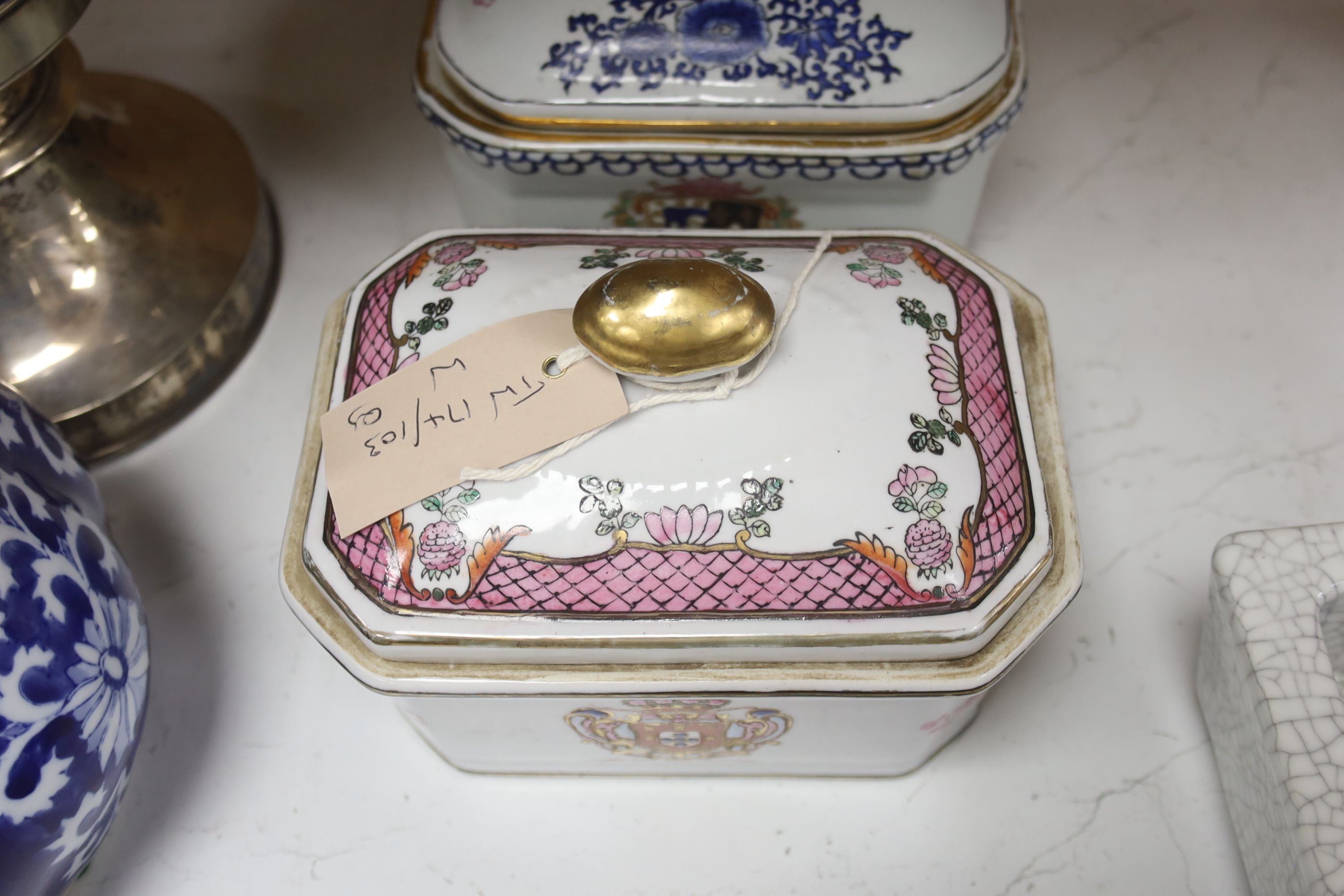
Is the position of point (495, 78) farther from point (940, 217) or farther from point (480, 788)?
point (480, 788)

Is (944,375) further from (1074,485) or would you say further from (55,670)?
(55,670)

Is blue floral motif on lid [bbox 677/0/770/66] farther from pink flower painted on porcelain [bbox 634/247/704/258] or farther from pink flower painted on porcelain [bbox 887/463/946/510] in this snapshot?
pink flower painted on porcelain [bbox 887/463/946/510]

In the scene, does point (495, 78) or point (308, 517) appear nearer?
point (308, 517)

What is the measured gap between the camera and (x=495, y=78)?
3.25 feet

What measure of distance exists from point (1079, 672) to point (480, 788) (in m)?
0.54

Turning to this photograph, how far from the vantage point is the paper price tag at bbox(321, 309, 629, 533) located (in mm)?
777

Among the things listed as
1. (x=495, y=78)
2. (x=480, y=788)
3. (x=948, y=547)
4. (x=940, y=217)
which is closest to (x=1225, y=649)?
(x=948, y=547)

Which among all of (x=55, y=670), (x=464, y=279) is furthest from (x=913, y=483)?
(x=55, y=670)

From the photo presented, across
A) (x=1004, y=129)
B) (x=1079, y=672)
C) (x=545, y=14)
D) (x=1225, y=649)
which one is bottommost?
(x=1079, y=672)

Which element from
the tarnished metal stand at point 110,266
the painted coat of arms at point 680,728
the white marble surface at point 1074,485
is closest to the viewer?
the painted coat of arms at point 680,728

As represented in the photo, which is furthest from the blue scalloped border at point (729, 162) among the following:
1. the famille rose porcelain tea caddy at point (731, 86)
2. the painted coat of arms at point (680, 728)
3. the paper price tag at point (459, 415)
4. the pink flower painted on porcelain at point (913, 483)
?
the painted coat of arms at point (680, 728)

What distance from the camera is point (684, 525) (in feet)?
2.48

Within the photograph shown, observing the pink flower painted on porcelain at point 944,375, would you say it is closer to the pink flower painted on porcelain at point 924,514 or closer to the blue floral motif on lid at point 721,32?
the pink flower painted on porcelain at point 924,514

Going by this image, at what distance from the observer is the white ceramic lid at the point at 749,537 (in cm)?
75
